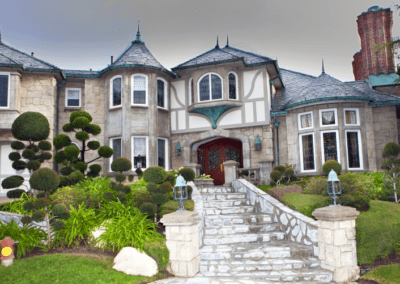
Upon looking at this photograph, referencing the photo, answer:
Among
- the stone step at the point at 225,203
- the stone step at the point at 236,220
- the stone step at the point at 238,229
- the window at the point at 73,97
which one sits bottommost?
the stone step at the point at 238,229

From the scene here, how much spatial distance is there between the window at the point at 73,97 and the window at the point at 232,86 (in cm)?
742

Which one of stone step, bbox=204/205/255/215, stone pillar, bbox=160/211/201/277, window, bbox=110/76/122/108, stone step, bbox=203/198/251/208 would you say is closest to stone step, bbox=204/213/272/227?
stone step, bbox=204/205/255/215

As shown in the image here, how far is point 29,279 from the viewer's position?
5.93m

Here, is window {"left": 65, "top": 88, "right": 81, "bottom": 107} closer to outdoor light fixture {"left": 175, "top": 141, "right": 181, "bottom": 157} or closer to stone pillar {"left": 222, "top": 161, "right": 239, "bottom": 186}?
outdoor light fixture {"left": 175, "top": 141, "right": 181, "bottom": 157}

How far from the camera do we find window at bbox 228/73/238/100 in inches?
622

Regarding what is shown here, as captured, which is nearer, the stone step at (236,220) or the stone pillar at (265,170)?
the stone step at (236,220)

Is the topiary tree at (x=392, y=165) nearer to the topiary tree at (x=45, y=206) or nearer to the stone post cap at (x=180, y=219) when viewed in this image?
the stone post cap at (x=180, y=219)

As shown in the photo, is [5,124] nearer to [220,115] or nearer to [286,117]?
[220,115]

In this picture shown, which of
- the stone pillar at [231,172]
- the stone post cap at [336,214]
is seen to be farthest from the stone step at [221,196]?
the stone post cap at [336,214]

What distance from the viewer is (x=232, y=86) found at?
1586cm

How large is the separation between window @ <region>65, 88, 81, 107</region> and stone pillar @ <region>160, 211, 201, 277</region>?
38.6 ft

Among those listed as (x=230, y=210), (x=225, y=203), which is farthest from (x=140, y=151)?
(x=230, y=210)

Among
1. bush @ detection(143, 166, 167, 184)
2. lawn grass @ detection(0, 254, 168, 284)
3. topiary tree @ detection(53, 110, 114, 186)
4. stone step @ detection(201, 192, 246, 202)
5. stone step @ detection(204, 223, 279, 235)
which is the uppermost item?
topiary tree @ detection(53, 110, 114, 186)

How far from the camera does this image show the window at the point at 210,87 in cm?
1576
